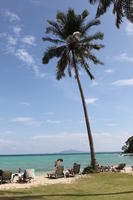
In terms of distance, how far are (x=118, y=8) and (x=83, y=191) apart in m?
11.0

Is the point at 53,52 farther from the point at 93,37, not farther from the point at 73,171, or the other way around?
the point at 73,171

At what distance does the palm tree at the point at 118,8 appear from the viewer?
1906 cm

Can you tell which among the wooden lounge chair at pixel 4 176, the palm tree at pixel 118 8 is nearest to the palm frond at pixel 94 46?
the palm tree at pixel 118 8

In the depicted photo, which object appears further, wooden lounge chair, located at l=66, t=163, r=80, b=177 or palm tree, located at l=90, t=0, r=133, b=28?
wooden lounge chair, located at l=66, t=163, r=80, b=177

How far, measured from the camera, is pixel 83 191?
17016mm

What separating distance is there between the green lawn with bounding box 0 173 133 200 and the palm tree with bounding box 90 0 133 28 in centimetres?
980

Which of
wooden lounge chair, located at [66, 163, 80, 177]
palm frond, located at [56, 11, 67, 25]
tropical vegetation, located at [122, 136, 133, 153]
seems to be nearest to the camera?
wooden lounge chair, located at [66, 163, 80, 177]

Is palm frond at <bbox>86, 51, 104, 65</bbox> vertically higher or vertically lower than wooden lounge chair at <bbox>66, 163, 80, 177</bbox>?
higher

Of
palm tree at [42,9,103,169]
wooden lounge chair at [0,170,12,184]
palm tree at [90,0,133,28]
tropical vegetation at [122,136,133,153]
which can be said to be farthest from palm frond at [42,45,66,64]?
tropical vegetation at [122,136,133,153]

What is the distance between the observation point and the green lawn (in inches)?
582

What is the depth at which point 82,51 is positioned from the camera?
29906 mm

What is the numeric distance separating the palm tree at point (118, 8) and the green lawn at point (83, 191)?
980 centimetres

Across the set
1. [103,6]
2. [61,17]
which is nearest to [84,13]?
[61,17]

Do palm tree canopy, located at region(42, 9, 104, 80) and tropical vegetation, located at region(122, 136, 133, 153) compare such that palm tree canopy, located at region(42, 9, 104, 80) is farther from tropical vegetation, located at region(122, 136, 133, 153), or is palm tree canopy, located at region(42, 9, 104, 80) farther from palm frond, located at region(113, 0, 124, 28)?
tropical vegetation, located at region(122, 136, 133, 153)
